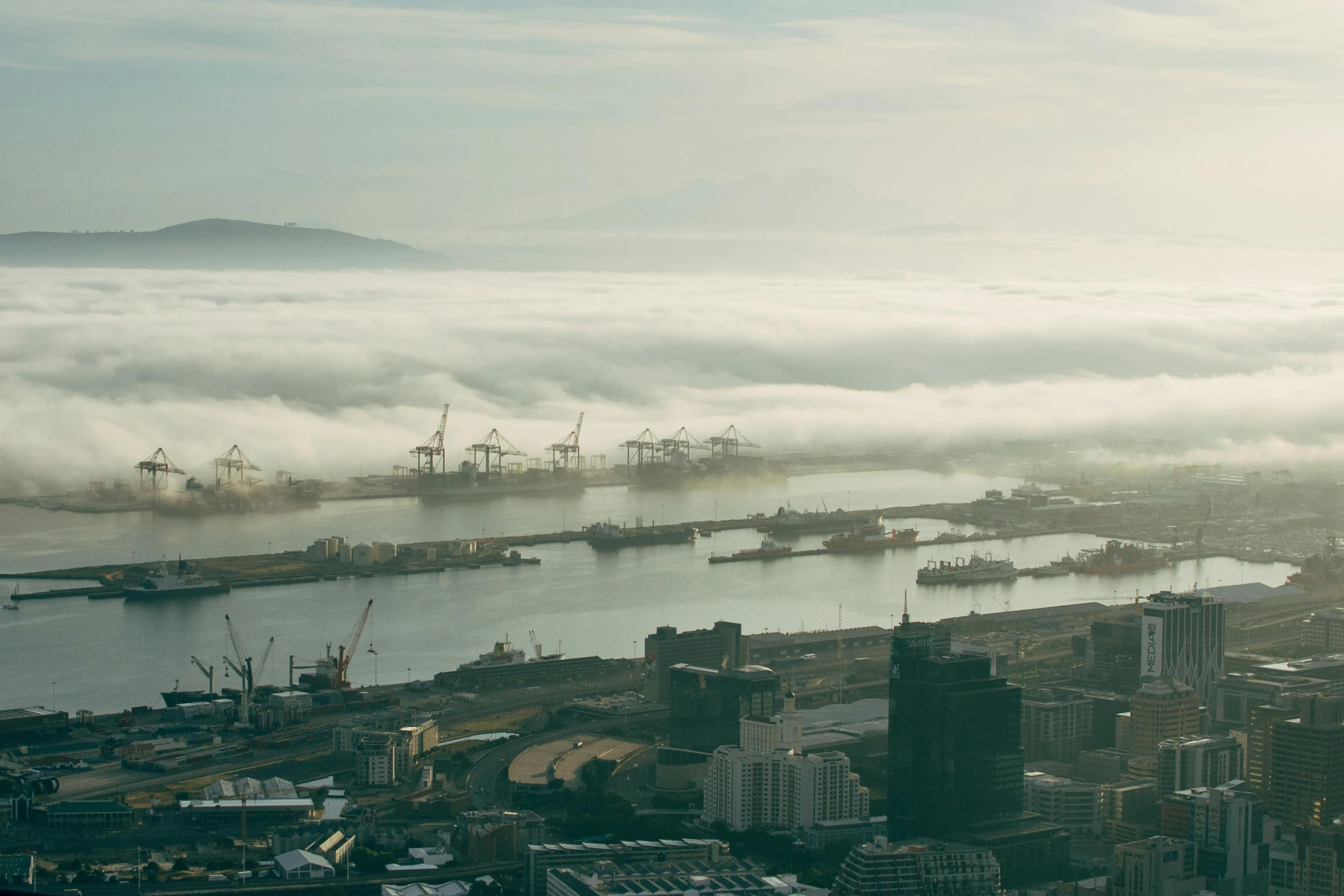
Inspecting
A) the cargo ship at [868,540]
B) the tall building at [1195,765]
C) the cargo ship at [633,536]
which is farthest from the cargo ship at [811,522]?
the tall building at [1195,765]

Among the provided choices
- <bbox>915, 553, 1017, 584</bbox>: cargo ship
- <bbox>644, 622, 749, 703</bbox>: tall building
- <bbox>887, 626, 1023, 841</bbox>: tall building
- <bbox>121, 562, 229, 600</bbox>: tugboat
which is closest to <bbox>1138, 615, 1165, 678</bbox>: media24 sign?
<bbox>644, 622, 749, 703</bbox>: tall building

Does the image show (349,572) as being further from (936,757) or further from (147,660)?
(936,757)

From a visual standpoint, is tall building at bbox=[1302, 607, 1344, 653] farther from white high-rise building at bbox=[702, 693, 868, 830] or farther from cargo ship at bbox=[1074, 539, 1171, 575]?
white high-rise building at bbox=[702, 693, 868, 830]

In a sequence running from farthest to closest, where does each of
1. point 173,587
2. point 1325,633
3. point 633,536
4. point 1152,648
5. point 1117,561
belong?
point 633,536, point 1117,561, point 173,587, point 1325,633, point 1152,648

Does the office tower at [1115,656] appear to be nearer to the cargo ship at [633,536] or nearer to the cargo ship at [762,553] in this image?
the cargo ship at [762,553]

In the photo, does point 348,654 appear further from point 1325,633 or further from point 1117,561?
point 1117,561

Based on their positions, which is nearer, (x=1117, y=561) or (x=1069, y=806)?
(x=1069, y=806)

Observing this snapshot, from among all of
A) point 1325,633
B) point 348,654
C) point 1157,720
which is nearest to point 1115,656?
point 1157,720
